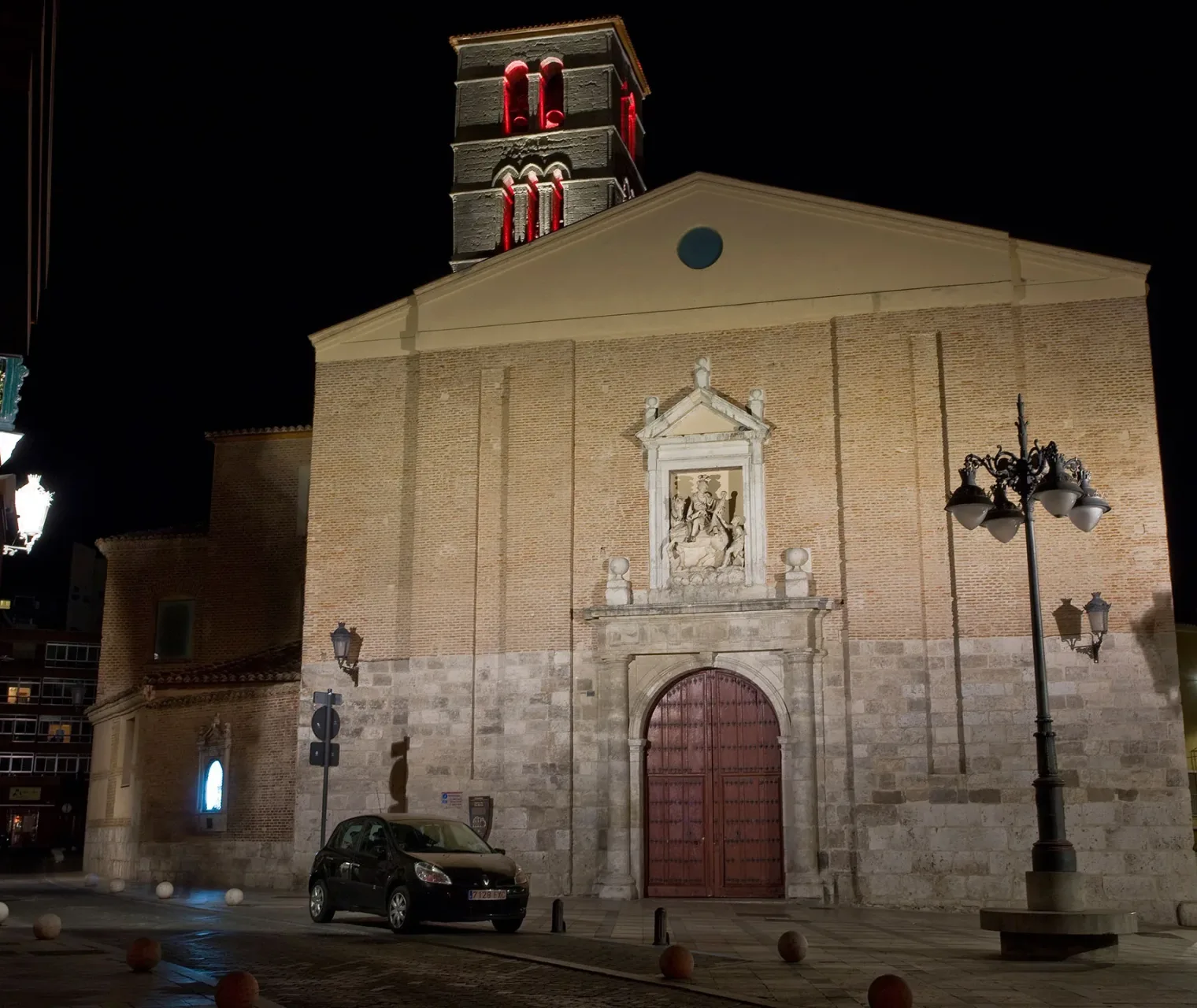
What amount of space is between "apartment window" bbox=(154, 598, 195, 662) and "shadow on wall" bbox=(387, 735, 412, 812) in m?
10.4

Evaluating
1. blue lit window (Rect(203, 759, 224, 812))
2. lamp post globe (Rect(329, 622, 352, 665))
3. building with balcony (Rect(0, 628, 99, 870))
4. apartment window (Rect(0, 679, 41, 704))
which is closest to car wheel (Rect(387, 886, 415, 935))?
lamp post globe (Rect(329, 622, 352, 665))

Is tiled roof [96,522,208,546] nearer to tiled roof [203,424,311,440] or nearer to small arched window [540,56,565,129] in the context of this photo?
tiled roof [203,424,311,440]

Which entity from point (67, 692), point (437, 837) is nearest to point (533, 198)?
point (437, 837)

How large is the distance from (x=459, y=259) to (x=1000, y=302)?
2022 centimetres

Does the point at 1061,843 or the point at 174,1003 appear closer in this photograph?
the point at 174,1003

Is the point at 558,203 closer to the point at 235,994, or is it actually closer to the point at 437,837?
the point at 437,837

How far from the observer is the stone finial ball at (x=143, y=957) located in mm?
11742

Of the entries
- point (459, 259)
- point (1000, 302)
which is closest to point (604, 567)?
point (1000, 302)

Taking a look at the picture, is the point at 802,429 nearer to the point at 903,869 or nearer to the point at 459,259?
the point at 903,869

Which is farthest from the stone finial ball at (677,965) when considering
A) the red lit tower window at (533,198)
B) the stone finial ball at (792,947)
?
the red lit tower window at (533,198)

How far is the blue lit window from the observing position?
2559 cm

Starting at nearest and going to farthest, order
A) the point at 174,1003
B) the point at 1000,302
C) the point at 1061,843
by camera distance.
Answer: the point at 174,1003 < the point at 1061,843 < the point at 1000,302

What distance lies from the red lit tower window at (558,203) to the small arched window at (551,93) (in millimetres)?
1761

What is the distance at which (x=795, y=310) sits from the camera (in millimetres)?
23047
